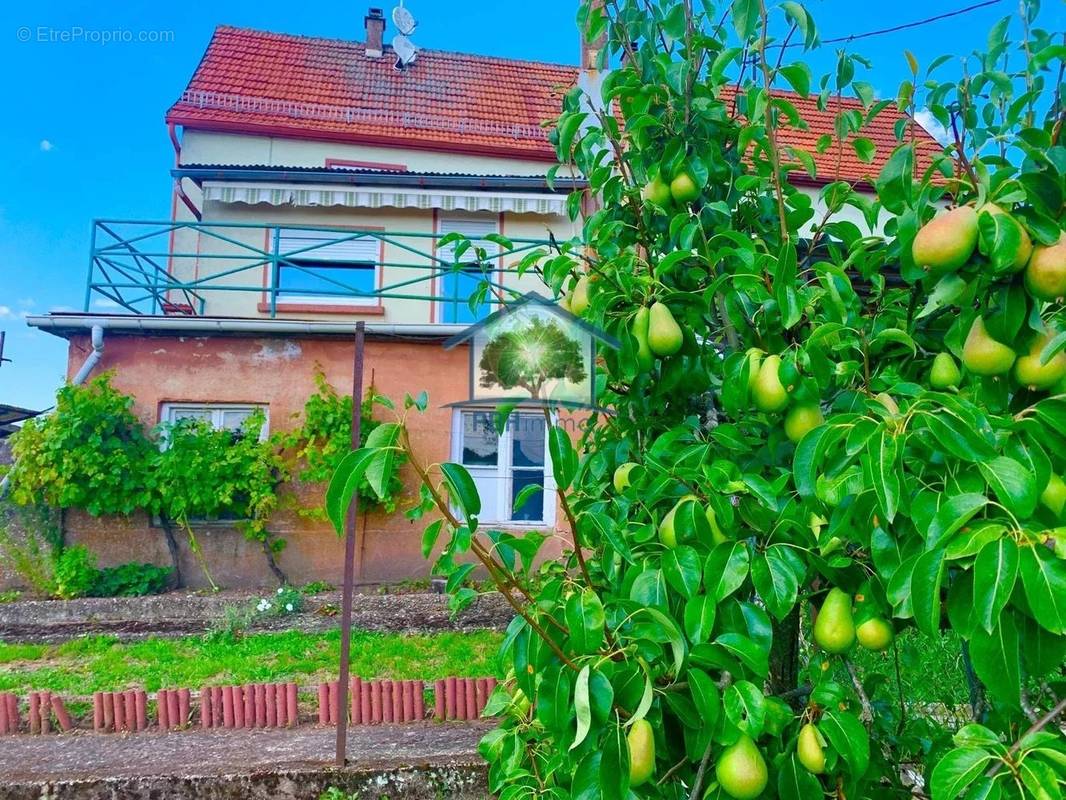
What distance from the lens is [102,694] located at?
3.41 m

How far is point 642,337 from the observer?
142 centimetres

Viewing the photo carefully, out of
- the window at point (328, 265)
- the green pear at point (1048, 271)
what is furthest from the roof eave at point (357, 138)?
the green pear at point (1048, 271)

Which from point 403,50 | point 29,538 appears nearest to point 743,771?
point 29,538

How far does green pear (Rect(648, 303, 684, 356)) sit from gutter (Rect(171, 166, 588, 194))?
711 centimetres

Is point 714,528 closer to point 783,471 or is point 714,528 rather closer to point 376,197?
point 783,471

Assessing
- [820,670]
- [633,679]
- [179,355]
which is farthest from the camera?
[179,355]

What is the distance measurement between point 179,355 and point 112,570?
7.61 ft

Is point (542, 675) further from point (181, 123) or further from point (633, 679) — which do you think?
point (181, 123)

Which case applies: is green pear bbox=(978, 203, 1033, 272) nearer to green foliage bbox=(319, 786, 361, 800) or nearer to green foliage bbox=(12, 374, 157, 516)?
green foliage bbox=(319, 786, 361, 800)

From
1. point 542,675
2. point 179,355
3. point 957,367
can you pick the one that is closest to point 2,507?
point 179,355

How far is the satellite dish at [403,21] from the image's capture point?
450 inches

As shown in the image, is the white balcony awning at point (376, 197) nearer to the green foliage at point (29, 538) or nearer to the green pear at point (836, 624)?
the green foliage at point (29, 538)

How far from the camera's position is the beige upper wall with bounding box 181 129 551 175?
9.69 m

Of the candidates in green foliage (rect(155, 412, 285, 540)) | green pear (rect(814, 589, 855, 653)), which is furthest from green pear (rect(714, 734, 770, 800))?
green foliage (rect(155, 412, 285, 540))
